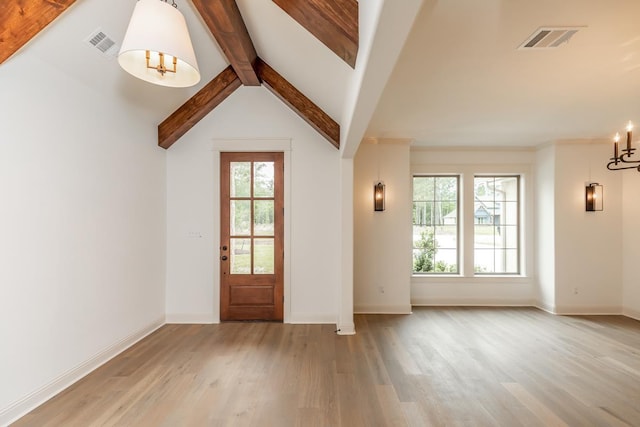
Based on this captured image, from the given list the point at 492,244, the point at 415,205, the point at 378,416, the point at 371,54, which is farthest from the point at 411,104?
the point at 492,244

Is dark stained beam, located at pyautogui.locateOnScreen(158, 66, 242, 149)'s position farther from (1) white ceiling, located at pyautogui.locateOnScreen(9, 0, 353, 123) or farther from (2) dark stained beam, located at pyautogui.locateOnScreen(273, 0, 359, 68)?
(2) dark stained beam, located at pyautogui.locateOnScreen(273, 0, 359, 68)

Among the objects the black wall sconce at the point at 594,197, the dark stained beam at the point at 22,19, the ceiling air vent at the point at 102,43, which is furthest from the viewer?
the black wall sconce at the point at 594,197

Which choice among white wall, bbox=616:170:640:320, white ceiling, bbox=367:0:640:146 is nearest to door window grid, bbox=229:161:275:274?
white ceiling, bbox=367:0:640:146

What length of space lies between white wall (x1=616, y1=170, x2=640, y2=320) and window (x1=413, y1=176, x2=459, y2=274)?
2.38m

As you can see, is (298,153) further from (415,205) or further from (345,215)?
(415,205)

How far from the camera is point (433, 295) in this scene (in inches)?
204

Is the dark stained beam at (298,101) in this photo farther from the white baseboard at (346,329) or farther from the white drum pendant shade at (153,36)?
the white baseboard at (346,329)

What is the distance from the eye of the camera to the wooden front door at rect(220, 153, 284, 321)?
433cm

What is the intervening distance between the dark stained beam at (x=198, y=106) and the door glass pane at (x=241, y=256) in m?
1.64

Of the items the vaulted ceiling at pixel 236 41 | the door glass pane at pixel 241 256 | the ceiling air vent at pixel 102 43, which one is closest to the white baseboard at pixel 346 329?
the door glass pane at pixel 241 256

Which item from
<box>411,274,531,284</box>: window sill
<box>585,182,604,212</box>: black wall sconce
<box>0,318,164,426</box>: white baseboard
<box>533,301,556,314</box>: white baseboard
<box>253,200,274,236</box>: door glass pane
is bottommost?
<box>533,301,556,314</box>: white baseboard

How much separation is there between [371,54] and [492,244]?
4913mm

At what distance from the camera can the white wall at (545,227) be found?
4828 millimetres

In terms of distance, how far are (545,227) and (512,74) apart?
334 centimetres
